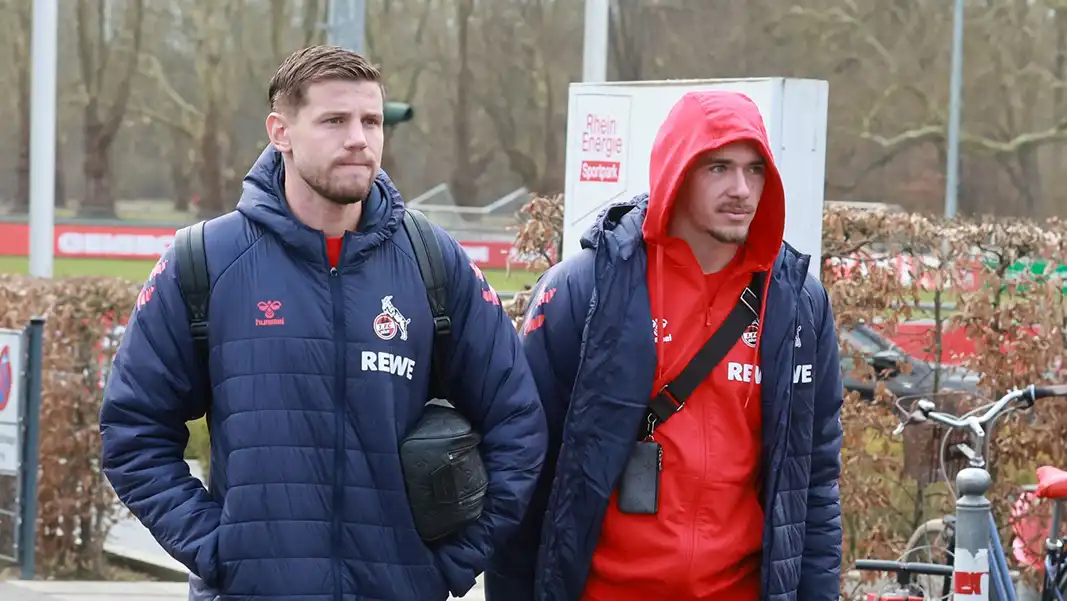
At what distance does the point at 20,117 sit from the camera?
48.1 meters

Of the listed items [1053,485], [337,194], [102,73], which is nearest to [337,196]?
[337,194]

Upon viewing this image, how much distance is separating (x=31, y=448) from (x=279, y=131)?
5.25m

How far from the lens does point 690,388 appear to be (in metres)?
3.47

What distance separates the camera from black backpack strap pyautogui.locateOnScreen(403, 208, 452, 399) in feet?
10.9

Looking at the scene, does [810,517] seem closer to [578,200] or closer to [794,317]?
[794,317]

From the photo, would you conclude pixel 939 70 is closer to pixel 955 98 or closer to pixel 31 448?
pixel 955 98

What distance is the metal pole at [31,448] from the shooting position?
8016 millimetres

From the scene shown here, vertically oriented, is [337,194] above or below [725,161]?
below

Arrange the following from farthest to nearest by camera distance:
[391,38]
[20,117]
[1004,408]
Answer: [20,117]
[391,38]
[1004,408]

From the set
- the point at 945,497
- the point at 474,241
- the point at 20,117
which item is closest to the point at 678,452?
the point at 945,497

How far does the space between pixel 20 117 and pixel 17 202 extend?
9.64 ft

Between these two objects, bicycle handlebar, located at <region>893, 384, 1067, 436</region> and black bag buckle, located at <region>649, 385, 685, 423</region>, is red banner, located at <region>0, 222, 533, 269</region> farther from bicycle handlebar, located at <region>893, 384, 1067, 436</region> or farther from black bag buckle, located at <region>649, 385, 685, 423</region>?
black bag buckle, located at <region>649, 385, 685, 423</region>

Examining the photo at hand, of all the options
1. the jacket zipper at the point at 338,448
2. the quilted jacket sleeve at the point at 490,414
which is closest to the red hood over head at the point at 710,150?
the quilted jacket sleeve at the point at 490,414

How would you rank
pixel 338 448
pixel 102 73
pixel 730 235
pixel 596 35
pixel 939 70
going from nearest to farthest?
pixel 338 448 → pixel 730 235 → pixel 596 35 → pixel 939 70 → pixel 102 73
